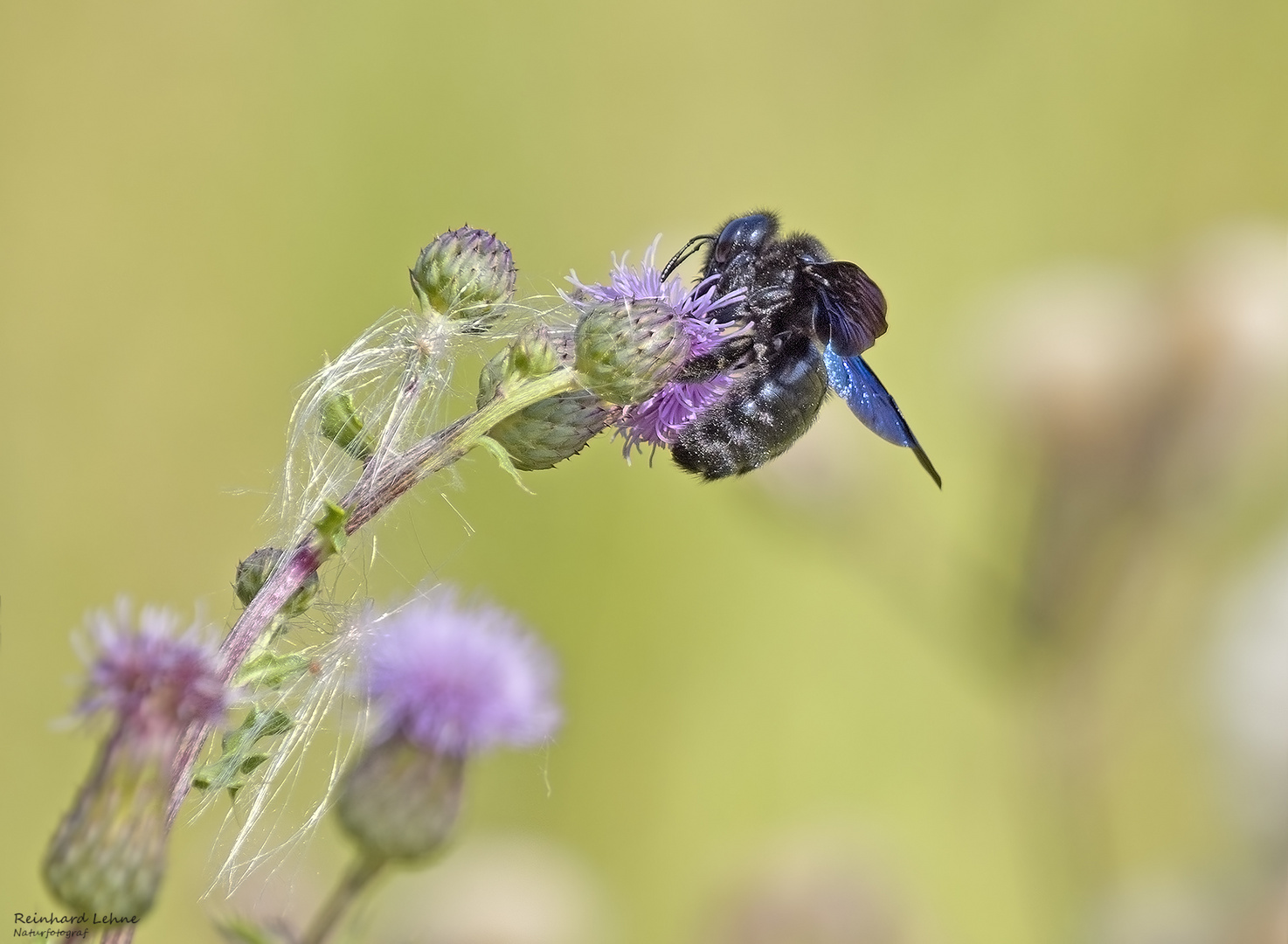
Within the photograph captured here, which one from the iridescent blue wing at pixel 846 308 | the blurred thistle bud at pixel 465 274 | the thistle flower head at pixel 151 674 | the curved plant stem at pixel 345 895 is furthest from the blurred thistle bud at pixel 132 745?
the iridescent blue wing at pixel 846 308

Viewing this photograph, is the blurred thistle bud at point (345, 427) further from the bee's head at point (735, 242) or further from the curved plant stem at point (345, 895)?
the bee's head at point (735, 242)

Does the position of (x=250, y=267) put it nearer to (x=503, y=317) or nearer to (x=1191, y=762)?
(x=503, y=317)

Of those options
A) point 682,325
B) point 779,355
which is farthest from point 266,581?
point 779,355

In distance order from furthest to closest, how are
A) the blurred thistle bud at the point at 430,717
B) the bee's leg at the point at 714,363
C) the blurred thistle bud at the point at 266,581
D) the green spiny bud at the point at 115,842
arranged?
1. the bee's leg at the point at 714,363
2. the blurred thistle bud at the point at 430,717
3. the blurred thistle bud at the point at 266,581
4. the green spiny bud at the point at 115,842

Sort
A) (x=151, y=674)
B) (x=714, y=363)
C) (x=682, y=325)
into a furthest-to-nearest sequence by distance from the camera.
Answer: (x=714, y=363) < (x=682, y=325) < (x=151, y=674)

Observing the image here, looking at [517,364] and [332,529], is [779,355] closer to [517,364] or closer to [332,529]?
[517,364]

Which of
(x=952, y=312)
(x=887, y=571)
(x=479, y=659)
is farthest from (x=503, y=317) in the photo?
(x=952, y=312)
